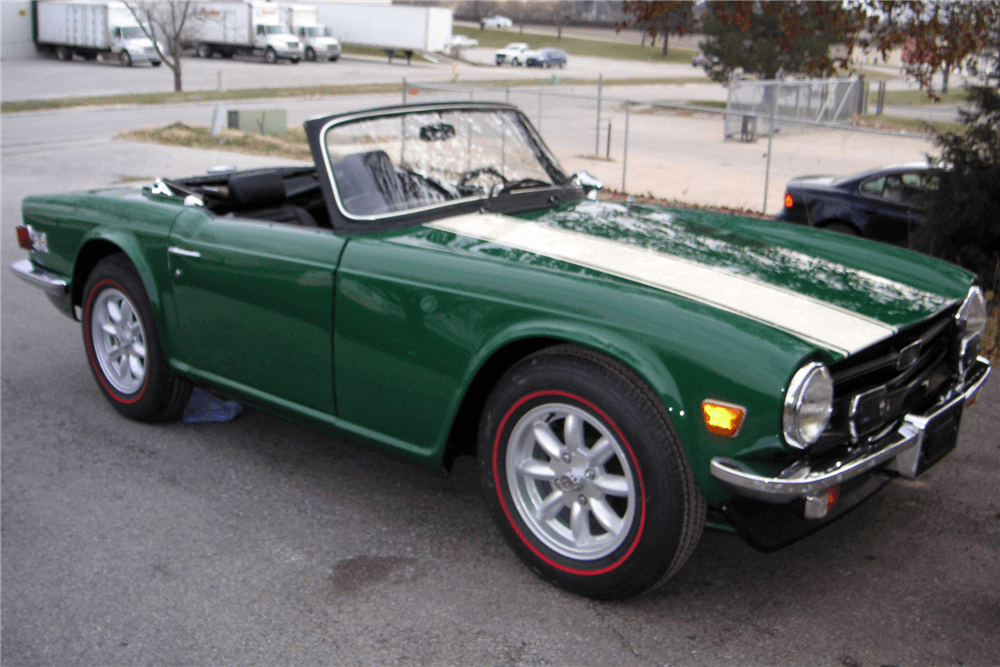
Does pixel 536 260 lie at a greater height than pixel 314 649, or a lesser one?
greater

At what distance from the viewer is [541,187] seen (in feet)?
14.1

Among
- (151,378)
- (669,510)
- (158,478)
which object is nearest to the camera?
(669,510)

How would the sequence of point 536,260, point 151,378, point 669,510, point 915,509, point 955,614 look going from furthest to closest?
point 151,378 < point 915,509 < point 536,260 < point 955,614 < point 669,510

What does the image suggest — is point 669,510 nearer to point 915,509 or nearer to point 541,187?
point 915,509

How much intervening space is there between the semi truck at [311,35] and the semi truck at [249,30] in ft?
3.88

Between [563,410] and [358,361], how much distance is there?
2.94ft

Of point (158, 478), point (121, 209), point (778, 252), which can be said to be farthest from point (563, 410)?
→ point (121, 209)

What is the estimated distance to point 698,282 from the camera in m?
3.10

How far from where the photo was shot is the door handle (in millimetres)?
4012

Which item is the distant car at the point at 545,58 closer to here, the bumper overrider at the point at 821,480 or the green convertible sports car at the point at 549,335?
the green convertible sports car at the point at 549,335

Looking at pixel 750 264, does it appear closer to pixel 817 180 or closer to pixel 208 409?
pixel 208 409

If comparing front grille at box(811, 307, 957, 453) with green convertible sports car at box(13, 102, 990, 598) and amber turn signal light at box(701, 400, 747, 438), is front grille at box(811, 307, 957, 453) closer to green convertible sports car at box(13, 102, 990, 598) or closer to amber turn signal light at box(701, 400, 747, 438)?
green convertible sports car at box(13, 102, 990, 598)

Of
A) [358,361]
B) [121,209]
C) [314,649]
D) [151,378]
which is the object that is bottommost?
[314,649]

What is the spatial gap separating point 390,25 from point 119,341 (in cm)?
5028
